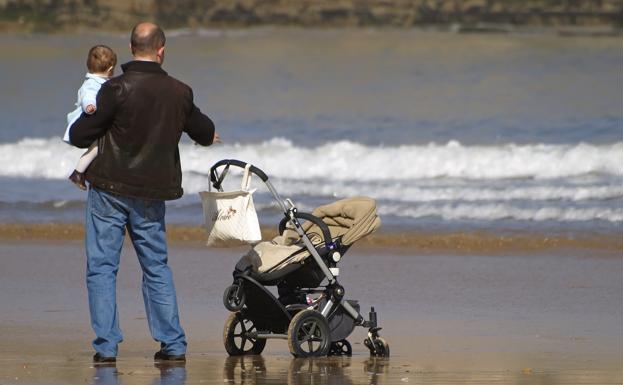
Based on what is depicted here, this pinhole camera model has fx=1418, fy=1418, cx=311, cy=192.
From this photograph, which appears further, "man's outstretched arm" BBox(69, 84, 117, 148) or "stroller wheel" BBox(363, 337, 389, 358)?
"stroller wheel" BBox(363, 337, 389, 358)

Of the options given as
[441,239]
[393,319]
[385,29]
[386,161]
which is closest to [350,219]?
[393,319]

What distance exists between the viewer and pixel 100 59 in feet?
21.7

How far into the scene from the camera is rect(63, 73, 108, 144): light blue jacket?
6.49m

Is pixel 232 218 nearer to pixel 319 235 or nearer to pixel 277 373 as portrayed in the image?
pixel 319 235

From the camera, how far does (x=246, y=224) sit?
6746mm

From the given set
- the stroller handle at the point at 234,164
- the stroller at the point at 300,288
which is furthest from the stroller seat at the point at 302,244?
the stroller handle at the point at 234,164

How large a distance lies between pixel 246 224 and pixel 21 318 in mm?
2094

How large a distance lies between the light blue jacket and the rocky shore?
3242 cm

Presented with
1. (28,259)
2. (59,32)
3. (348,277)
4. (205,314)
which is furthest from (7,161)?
(59,32)

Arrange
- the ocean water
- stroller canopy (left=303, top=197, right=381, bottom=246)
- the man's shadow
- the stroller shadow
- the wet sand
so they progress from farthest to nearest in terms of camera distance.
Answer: the ocean water
stroller canopy (left=303, top=197, right=381, bottom=246)
the wet sand
the stroller shadow
the man's shadow

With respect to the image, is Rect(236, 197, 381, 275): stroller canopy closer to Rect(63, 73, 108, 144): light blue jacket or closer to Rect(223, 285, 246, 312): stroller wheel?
Rect(223, 285, 246, 312): stroller wheel

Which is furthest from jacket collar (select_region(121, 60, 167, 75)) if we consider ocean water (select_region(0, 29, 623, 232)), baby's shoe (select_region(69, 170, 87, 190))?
ocean water (select_region(0, 29, 623, 232))

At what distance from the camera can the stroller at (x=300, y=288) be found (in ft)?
22.6

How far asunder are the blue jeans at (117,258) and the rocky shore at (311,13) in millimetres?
32396
